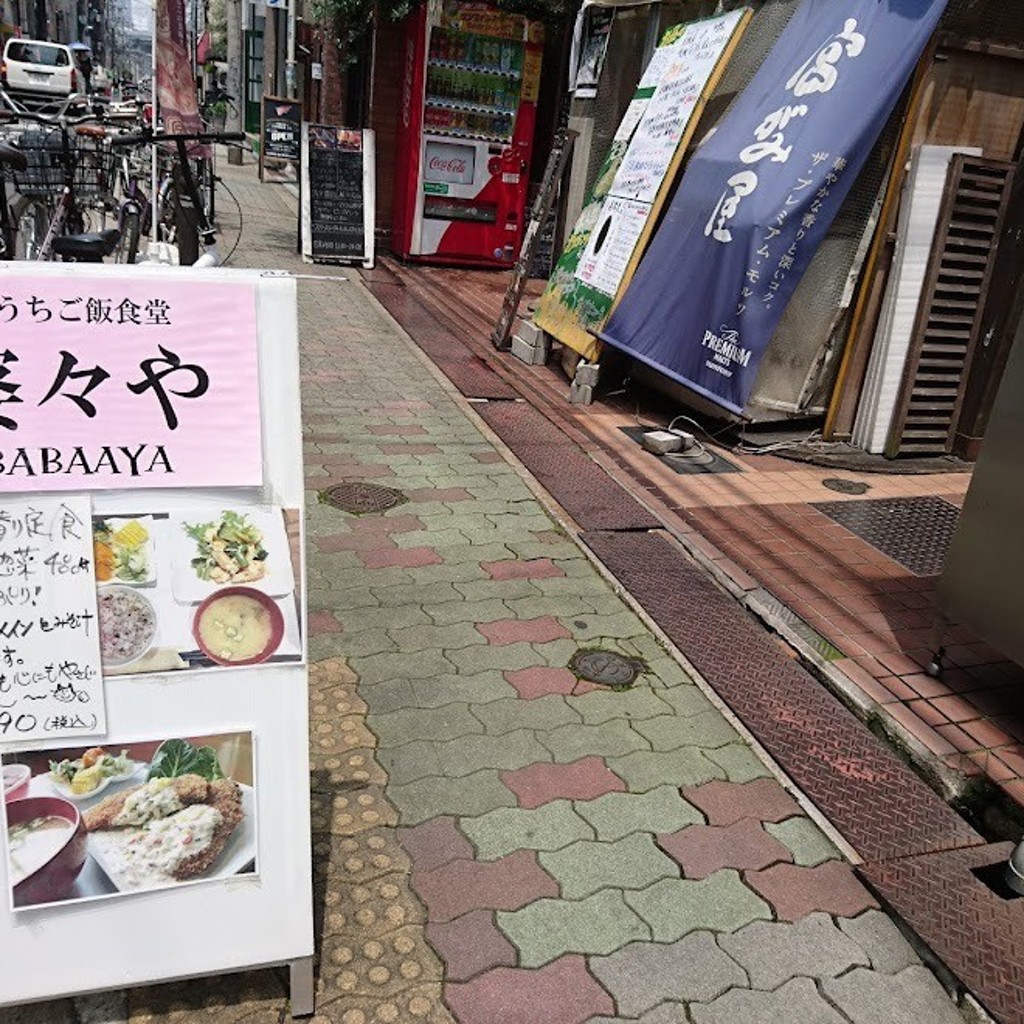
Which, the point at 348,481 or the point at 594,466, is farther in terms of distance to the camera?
the point at 594,466

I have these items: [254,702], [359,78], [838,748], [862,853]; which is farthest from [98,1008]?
[359,78]

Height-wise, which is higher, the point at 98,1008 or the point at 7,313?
the point at 7,313

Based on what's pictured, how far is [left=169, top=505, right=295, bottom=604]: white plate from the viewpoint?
1894mm

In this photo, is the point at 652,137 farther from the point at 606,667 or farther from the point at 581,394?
the point at 606,667

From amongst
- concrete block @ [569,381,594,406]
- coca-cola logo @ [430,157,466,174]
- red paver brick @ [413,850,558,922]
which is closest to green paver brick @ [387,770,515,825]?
red paver brick @ [413,850,558,922]

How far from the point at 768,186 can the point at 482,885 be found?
4.91 m

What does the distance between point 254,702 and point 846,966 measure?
1792 mm

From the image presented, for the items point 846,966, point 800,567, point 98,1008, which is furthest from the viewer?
point 800,567

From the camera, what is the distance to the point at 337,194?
40.8 feet

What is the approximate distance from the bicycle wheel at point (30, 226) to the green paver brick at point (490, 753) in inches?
221

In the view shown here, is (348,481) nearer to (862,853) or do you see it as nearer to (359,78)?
(862,853)

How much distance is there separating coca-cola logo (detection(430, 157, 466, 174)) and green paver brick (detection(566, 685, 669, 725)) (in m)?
10.2

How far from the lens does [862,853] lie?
2.88 m

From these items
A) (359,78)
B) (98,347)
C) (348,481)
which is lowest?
(348,481)
